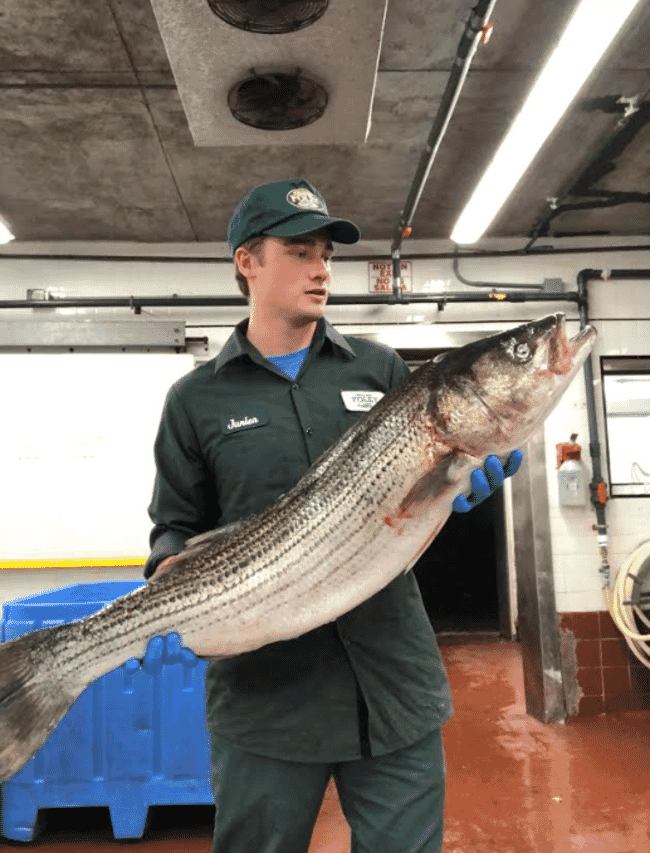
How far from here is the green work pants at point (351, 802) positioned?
150cm

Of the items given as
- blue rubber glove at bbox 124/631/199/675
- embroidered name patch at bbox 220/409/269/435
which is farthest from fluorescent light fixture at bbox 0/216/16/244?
blue rubber glove at bbox 124/631/199/675

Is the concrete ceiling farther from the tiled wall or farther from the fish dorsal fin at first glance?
the tiled wall

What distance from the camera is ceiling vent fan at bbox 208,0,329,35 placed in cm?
227

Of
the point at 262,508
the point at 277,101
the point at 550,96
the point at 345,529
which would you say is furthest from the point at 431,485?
the point at 550,96

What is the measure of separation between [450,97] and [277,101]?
0.78 m

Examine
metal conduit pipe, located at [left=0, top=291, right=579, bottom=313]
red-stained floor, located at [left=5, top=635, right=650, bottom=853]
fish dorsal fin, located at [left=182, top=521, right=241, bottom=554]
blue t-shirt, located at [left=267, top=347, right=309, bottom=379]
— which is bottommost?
red-stained floor, located at [left=5, top=635, right=650, bottom=853]

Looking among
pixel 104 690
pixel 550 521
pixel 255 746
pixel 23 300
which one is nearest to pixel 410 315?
pixel 550 521

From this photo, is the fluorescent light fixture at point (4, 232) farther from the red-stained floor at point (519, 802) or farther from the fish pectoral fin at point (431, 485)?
the fish pectoral fin at point (431, 485)

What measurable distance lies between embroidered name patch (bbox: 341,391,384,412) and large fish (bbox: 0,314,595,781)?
0.20 m

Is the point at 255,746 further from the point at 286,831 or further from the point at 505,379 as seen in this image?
the point at 505,379

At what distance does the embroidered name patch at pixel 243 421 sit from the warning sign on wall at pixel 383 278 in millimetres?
3444

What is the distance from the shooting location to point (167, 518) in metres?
1.79

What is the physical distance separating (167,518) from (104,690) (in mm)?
1585

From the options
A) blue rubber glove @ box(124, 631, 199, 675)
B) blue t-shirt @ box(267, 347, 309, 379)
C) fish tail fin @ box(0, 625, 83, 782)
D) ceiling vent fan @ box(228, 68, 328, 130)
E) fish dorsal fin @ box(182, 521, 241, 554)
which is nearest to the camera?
fish tail fin @ box(0, 625, 83, 782)
